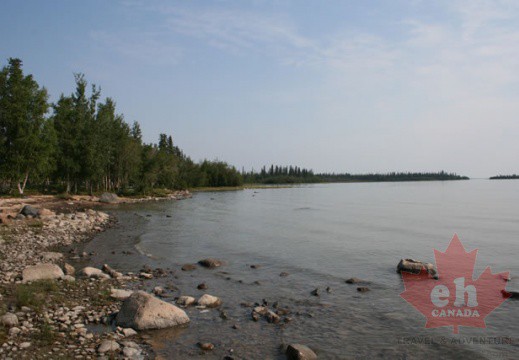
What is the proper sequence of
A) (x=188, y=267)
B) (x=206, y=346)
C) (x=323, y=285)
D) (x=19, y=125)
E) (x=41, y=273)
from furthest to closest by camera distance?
(x=19, y=125), (x=188, y=267), (x=323, y=285), (x=41, y=273), (x=206, y=346)

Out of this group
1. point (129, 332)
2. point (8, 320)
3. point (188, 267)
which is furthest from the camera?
point (188, 267)

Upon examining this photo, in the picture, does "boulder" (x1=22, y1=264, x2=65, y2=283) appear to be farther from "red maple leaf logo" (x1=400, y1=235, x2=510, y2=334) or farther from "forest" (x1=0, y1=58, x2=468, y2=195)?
"forest" (x1=0, y1=58, x2=468, y2=195)

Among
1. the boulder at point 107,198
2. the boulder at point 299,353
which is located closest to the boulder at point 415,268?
the boulder at point 299,353

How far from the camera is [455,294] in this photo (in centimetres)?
1873

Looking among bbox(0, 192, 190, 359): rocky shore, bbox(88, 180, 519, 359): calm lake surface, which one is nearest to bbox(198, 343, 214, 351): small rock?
bbox(88, 180, 519, 359): calm lake surface

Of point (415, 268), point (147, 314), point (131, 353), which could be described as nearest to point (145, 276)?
point (147, 314)

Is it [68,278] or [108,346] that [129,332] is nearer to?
[108,346]

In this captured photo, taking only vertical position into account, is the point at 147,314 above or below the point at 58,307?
above

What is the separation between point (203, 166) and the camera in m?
184

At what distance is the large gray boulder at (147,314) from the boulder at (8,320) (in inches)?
120

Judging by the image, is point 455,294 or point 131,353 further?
point 455,294

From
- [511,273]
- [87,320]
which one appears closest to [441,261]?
[511,273]

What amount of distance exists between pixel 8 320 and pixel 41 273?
19.8ft

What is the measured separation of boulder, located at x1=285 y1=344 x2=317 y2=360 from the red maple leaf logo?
229 inches
